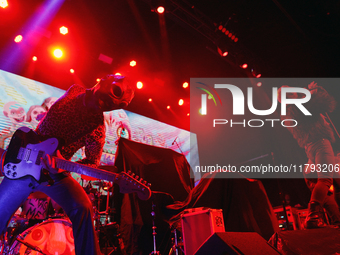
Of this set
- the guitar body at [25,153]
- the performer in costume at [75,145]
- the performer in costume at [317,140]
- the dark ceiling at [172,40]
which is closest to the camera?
the performer in costume at [75,145]

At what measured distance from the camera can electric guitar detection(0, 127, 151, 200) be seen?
2.18 m

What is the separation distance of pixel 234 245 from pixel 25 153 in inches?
82.4

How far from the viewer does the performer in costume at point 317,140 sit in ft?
12.4

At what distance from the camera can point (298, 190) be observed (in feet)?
27.2

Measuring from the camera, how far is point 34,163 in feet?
7.30

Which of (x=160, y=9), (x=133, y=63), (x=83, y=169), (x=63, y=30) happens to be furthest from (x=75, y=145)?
(x=133, y=63)

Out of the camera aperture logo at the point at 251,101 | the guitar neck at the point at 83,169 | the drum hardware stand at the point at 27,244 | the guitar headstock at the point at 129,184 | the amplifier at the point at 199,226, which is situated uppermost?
the camera aperture logo at the point at 251,101

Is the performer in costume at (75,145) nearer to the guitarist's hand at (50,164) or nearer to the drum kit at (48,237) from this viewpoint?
the guitarist's hand at (50,164)

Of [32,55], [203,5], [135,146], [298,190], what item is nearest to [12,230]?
[135,146]

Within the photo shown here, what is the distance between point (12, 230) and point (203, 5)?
19.7ft

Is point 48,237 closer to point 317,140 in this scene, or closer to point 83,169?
point 83,169

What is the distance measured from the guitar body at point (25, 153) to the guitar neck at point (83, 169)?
0.54 feet

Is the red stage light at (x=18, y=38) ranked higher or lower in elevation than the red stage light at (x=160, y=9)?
lower

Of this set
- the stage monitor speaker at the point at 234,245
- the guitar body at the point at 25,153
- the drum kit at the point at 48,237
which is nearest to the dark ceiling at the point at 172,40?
the drum kit at the point at 48,237
